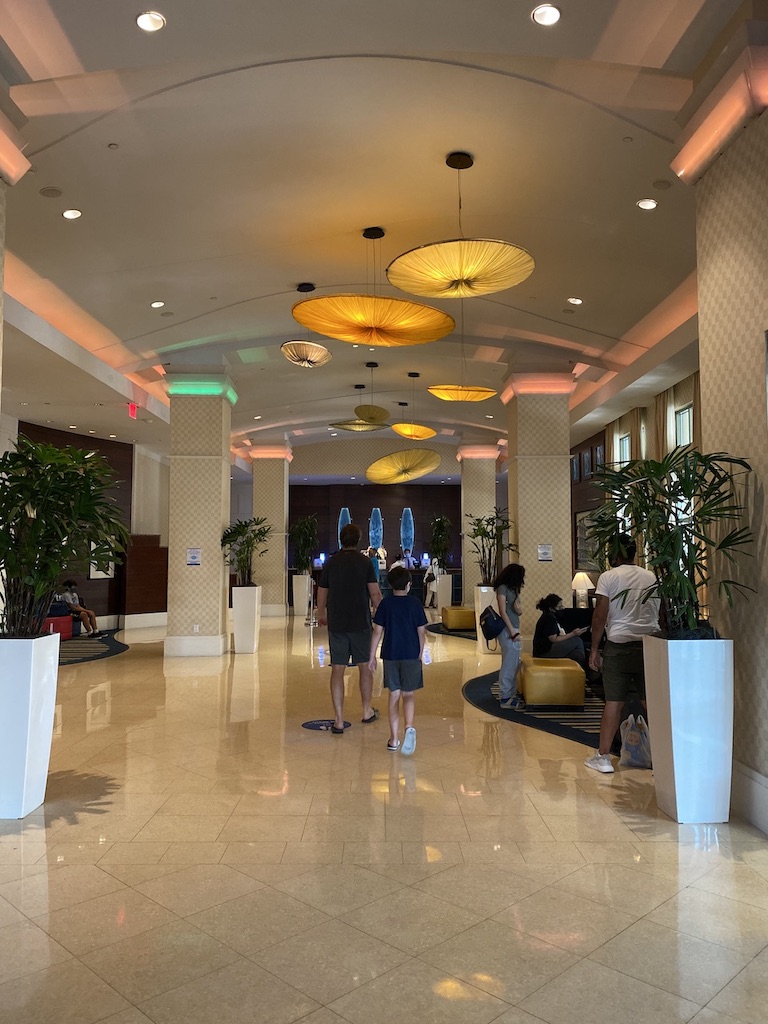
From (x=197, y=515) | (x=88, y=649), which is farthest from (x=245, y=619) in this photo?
(x=88, y=649)

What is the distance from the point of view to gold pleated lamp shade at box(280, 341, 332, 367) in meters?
9.73

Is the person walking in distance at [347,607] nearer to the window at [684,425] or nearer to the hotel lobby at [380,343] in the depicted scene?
the hotel lobby at [380,343]

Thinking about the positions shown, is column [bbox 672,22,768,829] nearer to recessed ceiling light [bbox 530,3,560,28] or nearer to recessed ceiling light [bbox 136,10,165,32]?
recessed ceiling light [bbox 530,3,560,28]

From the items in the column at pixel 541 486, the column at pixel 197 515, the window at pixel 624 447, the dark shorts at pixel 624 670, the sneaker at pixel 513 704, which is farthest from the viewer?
the window at pixel 624 447

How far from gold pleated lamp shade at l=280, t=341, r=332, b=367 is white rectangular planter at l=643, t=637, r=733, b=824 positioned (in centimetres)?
660

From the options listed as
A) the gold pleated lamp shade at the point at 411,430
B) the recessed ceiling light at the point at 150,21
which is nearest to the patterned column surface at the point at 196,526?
the gold pleated lamp shade at the point at 411,430

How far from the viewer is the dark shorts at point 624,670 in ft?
17.6

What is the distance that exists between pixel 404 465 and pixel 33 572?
13.0 m

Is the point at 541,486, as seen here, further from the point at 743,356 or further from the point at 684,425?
the point at 743,356

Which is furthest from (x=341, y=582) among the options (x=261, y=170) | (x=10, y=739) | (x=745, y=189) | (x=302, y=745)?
(x=745, y=189)

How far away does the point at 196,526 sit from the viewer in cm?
1220

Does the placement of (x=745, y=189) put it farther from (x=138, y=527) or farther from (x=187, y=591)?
(x=138, y=527)

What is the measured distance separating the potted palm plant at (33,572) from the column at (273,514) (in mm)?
13900

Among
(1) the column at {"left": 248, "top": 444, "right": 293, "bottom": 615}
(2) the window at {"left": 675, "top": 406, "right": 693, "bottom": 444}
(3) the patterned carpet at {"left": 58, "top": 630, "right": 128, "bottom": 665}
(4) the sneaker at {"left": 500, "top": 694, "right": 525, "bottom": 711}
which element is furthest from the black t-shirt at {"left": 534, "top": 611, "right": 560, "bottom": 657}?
(1) the column at {"left": 248, "top": 444, "right": 293, "bottom": 615}
